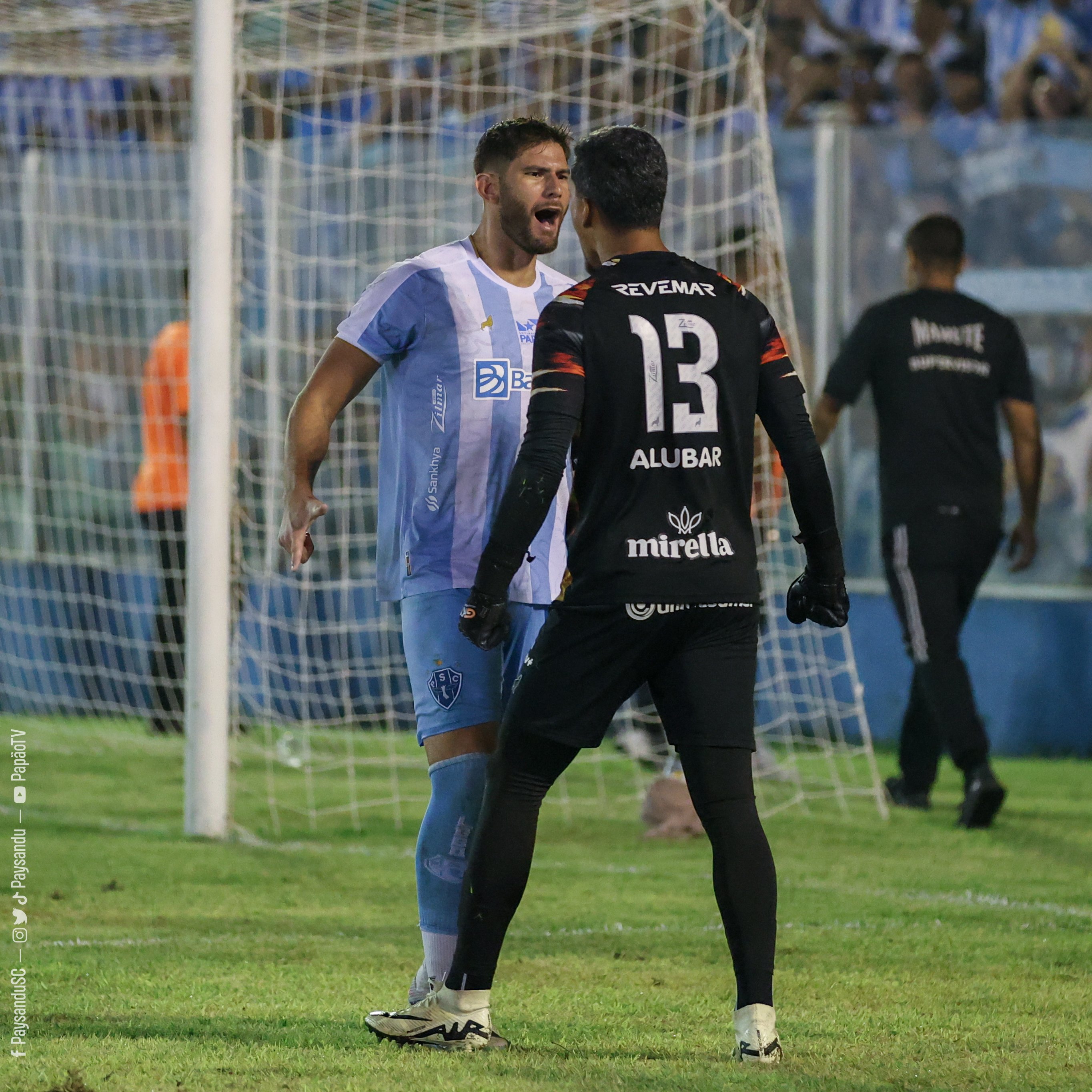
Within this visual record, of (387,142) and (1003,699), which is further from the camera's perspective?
(387,142)

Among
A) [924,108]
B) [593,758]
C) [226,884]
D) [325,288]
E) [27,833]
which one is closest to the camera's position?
[226,884]

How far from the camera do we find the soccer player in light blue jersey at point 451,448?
384 cm

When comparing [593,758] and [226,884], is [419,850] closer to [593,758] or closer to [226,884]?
[226,884]

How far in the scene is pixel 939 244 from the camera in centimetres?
744

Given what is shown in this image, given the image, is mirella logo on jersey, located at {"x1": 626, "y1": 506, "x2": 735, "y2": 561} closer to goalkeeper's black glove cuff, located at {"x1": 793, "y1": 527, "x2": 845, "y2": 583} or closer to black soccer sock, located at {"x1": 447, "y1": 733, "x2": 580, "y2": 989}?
goalkeeper's black glove cuff, located at {"x1": 793, "y1": 527, "x2": 845, "y2": 583}

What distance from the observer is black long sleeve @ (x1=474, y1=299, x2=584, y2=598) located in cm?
336

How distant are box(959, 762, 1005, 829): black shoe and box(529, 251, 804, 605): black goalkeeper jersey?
3.71 meters

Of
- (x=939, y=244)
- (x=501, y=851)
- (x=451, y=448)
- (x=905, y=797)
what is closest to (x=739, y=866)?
(x=501, y=851)

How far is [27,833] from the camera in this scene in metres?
6.73

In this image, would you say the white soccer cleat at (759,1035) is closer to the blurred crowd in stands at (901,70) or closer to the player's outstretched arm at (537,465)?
the player's outstretched arm at (537,465)

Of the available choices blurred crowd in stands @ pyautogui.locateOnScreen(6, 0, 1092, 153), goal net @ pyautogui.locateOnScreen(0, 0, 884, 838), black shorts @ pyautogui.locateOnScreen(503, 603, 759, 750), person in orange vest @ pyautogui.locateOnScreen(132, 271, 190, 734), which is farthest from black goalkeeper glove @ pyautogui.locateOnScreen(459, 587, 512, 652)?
blurred crowd in stands @ pyautogui.locateOnScreen(6, 0, 1092, 153)

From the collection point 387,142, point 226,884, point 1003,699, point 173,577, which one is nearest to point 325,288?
point 387,142

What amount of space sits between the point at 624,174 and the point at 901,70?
8.55 metres

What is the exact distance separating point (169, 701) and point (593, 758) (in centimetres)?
245
